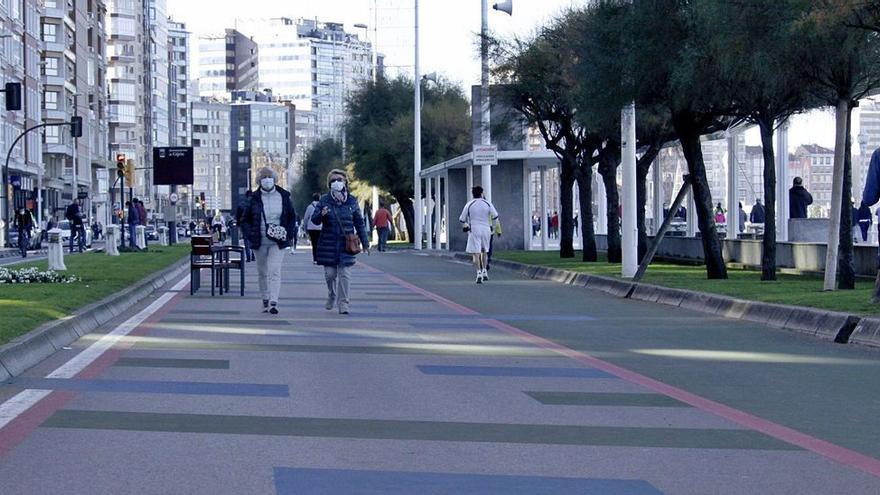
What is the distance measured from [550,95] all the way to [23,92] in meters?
55.4

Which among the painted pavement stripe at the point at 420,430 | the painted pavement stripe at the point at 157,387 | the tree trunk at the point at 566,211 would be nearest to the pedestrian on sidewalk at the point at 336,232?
the painted pavement stripe at the point at 157,387

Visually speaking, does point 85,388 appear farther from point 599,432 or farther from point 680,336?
point 680,336

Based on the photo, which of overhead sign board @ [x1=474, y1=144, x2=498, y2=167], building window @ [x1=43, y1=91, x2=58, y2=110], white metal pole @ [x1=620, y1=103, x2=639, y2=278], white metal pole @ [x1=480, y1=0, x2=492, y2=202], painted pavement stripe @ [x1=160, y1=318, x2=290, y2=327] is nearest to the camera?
painted pavement stripe @ [x1=160, y1=318, x2=290, y2=327]

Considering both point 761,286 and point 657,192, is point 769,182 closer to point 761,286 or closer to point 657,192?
point 761,286

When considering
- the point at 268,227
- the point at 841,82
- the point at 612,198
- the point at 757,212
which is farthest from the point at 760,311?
the point at 757,212

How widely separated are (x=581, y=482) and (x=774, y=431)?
2.45m

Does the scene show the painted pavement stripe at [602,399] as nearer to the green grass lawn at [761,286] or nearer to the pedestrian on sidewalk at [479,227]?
the green grass lawn at [761,286]

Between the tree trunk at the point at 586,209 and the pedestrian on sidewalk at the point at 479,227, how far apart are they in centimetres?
927

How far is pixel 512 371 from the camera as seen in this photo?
530 inches

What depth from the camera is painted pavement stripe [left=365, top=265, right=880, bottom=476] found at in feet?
28.6

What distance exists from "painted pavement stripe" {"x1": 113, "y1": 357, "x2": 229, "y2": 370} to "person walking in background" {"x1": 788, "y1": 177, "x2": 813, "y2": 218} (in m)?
23.1

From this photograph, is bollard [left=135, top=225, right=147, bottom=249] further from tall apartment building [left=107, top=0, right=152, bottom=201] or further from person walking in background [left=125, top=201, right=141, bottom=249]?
tall apartment building [left=107, top=0, right=152, bottom=201]

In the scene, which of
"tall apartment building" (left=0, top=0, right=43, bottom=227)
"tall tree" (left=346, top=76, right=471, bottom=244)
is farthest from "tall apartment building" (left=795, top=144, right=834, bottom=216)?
"tall apartment building" (left=0, top=0, right=43, bottom=227)

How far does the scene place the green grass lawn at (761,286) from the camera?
19.3 meters
